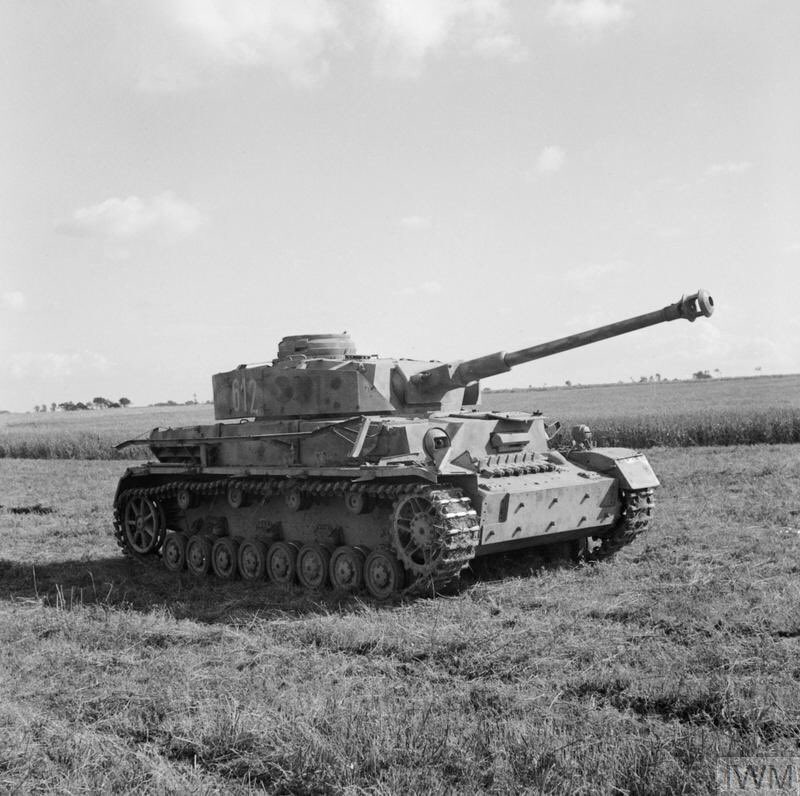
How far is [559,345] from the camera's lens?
11586mm

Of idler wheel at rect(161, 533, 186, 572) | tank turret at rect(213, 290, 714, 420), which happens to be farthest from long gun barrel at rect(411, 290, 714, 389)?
idler wheel at rect(161, 533, 186, 572)

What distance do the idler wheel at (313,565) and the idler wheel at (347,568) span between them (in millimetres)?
108

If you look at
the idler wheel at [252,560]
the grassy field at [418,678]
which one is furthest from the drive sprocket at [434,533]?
the idler wheel at [252,560]

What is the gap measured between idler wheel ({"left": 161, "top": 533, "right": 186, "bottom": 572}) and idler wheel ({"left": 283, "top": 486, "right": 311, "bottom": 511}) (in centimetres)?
222

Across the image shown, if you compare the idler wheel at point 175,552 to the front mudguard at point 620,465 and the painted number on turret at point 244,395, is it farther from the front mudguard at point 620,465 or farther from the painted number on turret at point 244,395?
the front mudguard at point 620,465

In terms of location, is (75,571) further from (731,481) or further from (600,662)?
(731,481)

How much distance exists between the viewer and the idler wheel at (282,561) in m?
12.0

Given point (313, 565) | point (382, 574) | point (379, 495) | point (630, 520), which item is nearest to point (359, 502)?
point (379, 495)

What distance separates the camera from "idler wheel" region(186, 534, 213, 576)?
13141mm

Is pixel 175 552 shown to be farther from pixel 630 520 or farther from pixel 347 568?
pixel 630 520

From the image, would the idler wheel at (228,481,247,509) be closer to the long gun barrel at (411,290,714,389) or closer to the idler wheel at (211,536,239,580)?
the idler wheel at (211,536,239,580)

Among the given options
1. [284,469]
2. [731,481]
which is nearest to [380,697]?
[284,469]

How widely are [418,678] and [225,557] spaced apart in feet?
19.9

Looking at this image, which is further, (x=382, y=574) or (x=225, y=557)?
(x=225, y=557)
